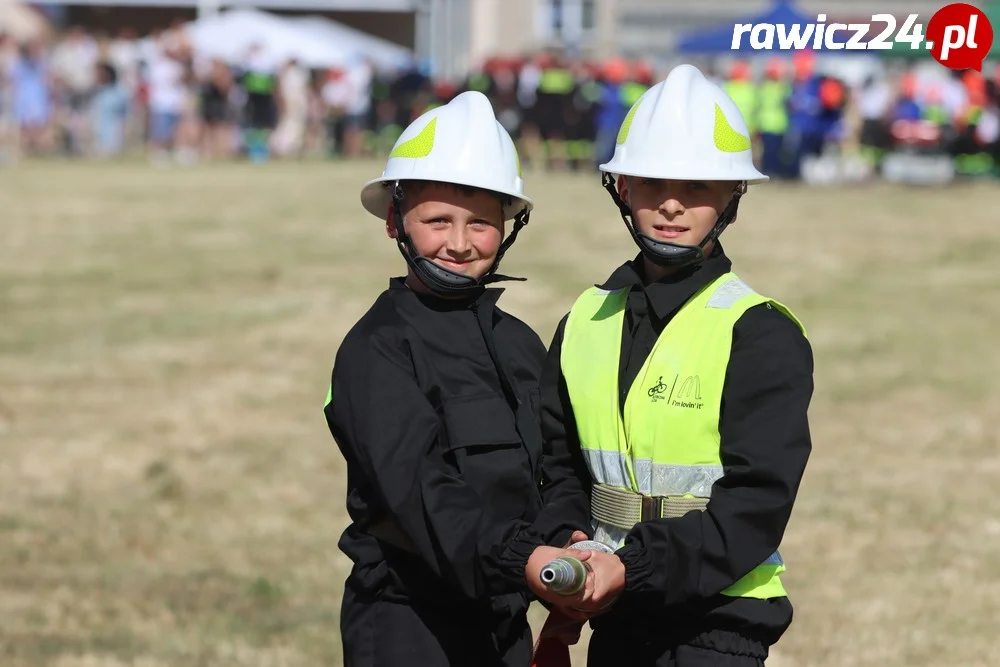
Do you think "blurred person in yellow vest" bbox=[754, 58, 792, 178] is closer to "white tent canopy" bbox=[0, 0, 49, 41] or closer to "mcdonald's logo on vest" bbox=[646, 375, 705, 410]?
"mcdonald's logo on vest" bbox=[646, 375, 705, 410]

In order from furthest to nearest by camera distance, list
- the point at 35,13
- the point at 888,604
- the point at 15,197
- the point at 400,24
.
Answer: the point at 400,24 < the point at 35,13 < the point at 15,197 < the point at 888,604

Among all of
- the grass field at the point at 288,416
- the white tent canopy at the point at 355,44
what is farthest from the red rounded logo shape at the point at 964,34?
the white tent canopy at the point at 355,44

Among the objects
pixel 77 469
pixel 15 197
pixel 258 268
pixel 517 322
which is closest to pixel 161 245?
pixel 258 268

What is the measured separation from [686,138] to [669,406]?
1.87 ft

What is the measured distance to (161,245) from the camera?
17641 millimetres

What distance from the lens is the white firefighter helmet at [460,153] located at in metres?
3.38

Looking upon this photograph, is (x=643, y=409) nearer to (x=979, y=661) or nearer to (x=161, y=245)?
(x=979, y=661)

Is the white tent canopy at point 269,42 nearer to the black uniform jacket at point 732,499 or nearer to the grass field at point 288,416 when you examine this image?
the grass field at point 288,416

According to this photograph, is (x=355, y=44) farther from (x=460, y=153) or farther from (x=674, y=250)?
(x=674, y=250)

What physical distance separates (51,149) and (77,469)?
21948mm

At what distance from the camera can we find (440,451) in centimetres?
319

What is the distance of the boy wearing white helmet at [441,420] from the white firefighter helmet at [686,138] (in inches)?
12.7

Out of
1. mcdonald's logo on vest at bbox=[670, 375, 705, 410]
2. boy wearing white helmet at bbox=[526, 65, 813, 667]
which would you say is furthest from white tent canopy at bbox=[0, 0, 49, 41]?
mcdonald's logo on vest at bbox=[670, 375, 705, 410]

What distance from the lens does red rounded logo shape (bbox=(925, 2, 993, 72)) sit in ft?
23.6
